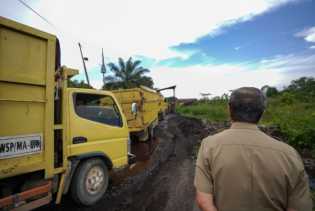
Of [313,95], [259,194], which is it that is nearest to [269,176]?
[259,194]

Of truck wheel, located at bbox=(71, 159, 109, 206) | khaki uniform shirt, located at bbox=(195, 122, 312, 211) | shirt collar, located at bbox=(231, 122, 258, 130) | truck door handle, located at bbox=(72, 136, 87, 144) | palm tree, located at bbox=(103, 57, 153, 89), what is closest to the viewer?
khaki uniform shirt, located at bbox=(195, 122, 312, 211)

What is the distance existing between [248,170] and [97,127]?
351 cm

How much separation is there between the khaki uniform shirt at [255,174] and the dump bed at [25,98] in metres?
2.41

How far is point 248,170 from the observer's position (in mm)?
1582

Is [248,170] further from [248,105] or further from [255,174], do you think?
[248,105]

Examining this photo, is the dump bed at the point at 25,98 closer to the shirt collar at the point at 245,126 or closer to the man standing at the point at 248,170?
the man standing at the point at 248,170

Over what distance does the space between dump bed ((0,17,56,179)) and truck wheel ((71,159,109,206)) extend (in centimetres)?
85

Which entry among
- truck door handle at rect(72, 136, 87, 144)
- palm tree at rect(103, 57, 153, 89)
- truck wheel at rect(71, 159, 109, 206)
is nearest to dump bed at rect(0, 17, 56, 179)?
truck door handle at rect(72, 136, 87, 144)

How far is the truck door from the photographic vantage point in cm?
416

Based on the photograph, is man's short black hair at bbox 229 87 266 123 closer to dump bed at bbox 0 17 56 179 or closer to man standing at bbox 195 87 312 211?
man standing at bbox 195 87 312 211

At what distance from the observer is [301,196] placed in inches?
61.1

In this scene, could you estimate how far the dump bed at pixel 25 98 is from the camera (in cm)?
287

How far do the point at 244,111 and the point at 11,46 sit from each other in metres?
2.70

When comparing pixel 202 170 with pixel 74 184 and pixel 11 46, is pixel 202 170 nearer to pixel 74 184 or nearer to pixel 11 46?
pixel 11 46
